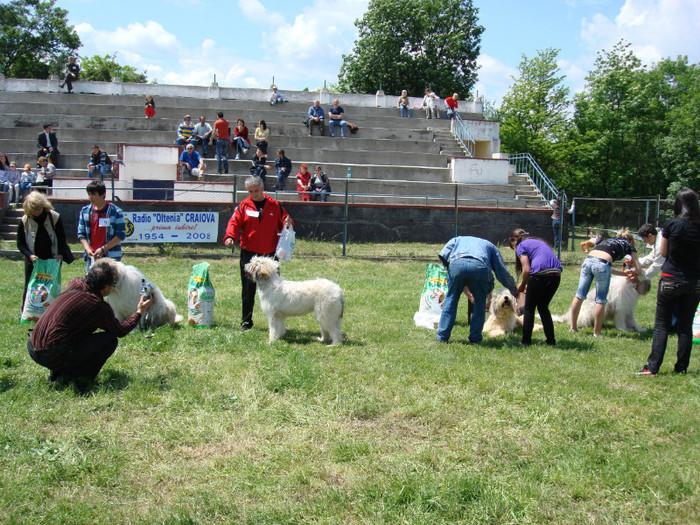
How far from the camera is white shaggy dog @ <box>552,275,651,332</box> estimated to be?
8.38 m

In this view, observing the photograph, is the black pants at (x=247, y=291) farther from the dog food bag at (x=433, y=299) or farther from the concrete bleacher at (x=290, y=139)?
the concrete bleacher at (x=290, y=139)

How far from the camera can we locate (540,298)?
728 centimetres

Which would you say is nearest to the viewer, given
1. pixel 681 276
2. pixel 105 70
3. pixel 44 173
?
pixel 681 276

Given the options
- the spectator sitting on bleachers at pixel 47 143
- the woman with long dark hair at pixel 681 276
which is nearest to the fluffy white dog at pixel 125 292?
the woman with long dark hair at pixel 681 276

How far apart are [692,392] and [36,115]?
26.6 metres

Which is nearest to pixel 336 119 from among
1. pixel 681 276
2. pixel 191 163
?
pixel 191 163

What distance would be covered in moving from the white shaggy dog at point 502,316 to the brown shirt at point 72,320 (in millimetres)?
5066

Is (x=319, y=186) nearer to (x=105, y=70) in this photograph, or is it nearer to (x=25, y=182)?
(x=25, y=182)

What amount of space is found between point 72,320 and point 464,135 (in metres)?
22.7

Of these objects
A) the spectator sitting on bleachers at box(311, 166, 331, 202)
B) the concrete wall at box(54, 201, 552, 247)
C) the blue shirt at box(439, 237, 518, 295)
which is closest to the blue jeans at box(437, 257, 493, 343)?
the blue shirt at box(439, 237, 518, 295)

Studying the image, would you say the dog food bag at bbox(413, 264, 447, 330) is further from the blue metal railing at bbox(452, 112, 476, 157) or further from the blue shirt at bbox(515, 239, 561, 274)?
the blue metal railing at bbox(452, 112, 476, 157)

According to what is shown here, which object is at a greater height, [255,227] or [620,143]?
[620,143]

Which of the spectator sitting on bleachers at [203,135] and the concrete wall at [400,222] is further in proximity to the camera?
the spectator sitting on bleachers at [203,135]

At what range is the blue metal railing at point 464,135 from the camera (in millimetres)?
24553
